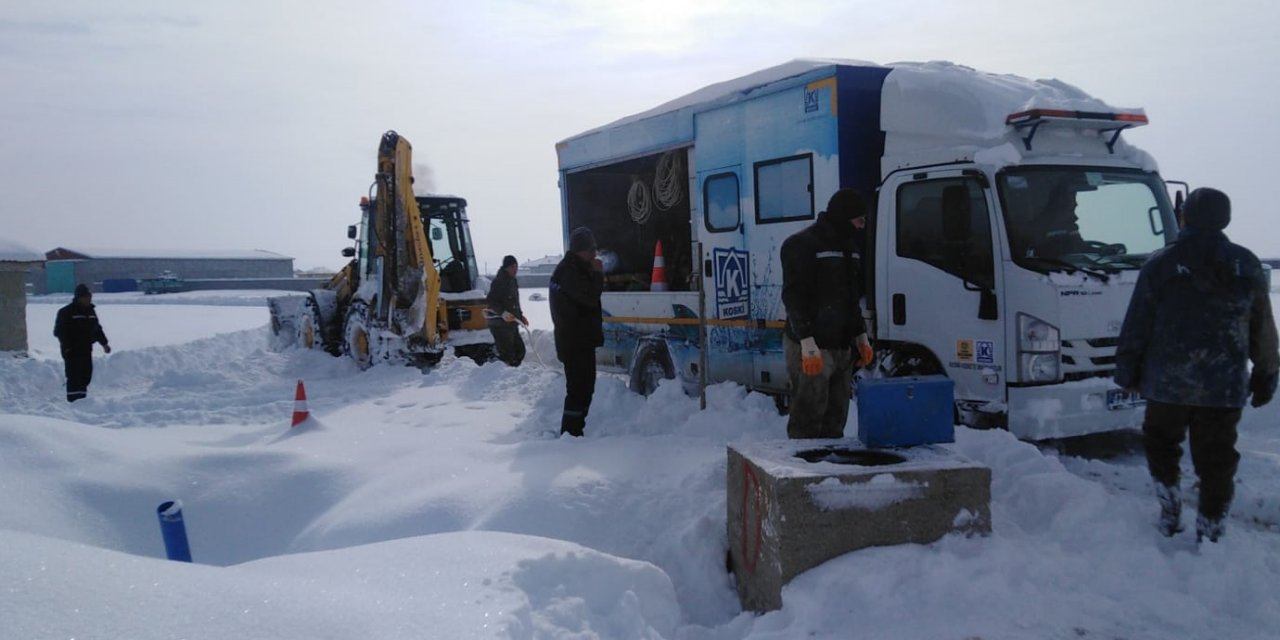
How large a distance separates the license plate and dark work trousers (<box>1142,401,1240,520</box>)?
49.8 inches

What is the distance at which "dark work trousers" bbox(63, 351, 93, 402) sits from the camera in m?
10.9

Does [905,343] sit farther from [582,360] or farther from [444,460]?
[444,460]

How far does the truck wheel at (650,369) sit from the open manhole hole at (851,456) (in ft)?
13.8

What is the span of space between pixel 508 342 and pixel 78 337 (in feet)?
18.1

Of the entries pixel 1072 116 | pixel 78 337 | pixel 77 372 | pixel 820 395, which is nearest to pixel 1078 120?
pixel 1072 116

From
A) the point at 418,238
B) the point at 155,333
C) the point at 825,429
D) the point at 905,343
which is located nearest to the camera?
the point at 825,429

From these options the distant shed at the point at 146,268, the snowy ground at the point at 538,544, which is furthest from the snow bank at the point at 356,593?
the distant shed at the point at 146,268

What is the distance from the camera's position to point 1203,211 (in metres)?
4.20

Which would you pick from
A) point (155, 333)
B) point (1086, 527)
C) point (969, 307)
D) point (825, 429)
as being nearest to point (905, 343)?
point (969, 307)

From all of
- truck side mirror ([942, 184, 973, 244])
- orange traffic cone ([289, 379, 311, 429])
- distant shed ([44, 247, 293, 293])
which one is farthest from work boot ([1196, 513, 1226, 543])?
distant shed ([44, 247, 293, 293])

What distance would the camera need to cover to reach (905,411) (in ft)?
14.1

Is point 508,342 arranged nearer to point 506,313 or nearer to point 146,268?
point 506,313

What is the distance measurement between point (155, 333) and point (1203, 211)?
2323 cm

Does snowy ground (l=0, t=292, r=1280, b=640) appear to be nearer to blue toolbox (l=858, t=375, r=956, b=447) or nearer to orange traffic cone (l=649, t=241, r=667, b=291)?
blue toolbox (l=858, t=375, r=956, b=447)
